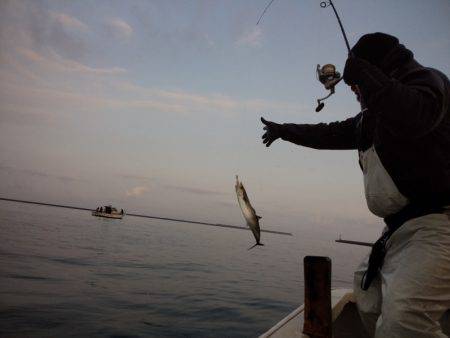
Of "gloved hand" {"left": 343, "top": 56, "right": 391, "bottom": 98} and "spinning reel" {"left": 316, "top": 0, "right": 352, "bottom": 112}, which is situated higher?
Answer: "spinning reel" {"left": 316, "top": 0, "right": 352, "bottom": 112}

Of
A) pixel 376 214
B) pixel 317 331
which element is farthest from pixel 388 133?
pixel 317 331

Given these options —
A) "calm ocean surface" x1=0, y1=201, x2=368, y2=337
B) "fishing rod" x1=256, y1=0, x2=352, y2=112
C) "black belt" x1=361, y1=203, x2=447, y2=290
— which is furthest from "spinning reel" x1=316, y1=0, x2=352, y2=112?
"calm ocean surface" x1=0, y1=201, x2=368, y2=337

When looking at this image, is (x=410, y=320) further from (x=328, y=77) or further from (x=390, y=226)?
(x=328, y=77)

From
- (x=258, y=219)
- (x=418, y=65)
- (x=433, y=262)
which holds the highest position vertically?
(x=418, y=65)

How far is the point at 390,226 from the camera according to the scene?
2.86m

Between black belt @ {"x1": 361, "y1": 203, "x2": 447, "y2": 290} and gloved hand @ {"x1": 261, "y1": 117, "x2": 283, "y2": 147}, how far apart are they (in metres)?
1.66

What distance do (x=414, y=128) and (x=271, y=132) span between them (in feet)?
6.59

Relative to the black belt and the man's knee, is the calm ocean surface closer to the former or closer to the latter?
the black belt

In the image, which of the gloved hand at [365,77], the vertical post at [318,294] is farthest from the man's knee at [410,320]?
the gloved hand at [365,77]

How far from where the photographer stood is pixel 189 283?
52.9 feet

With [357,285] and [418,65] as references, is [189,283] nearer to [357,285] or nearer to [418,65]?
[357,285]

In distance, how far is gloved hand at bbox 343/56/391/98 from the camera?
2326mm

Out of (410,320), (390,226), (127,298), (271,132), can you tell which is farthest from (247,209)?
(127,298)

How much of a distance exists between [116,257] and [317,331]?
20.7 meters
